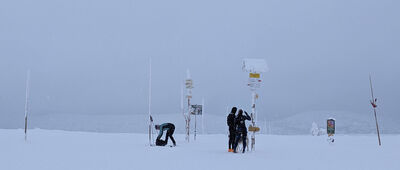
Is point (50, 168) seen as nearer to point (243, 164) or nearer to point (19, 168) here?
point (19, 168)

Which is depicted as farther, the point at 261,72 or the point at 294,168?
the point at 261,72

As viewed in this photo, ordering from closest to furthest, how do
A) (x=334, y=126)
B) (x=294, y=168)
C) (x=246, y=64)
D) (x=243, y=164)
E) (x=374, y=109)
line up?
(x=294, y=168) < (x=243, y=164) < (x=246, y=64) < (x=374, y=109) < (x=334, y=126)

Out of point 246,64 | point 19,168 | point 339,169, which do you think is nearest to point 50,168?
point 19,168

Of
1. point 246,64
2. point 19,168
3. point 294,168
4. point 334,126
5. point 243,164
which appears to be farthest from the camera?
point 334,126

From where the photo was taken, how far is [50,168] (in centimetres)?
1048

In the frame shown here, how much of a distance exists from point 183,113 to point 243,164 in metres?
13.6

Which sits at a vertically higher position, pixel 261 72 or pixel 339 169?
pixel 261 72

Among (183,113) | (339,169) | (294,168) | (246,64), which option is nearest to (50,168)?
(294,168)

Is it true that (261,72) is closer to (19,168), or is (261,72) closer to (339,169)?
(339,169)

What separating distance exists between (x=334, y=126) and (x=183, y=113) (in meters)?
11.4

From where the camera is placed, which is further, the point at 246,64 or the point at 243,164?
the point at 246,64

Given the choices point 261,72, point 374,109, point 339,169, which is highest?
point 261,72

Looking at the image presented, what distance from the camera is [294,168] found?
38.3 feet

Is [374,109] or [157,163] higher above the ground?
[374,109]
